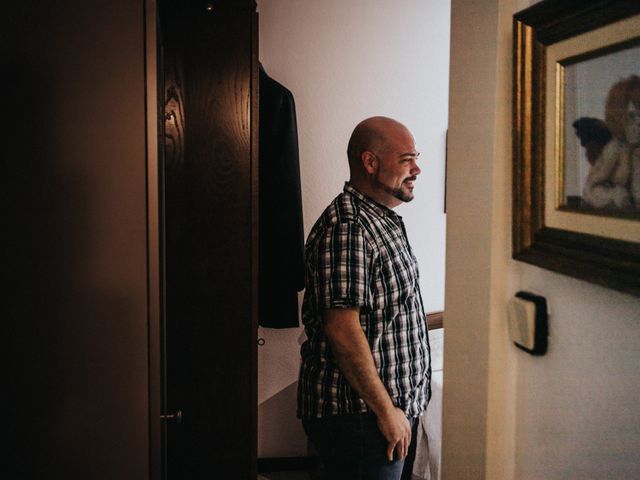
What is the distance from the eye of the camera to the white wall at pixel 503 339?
0.76 metres

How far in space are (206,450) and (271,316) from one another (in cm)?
63

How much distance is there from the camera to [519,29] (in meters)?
0.88

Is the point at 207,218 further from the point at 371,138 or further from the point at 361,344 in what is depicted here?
the point at 361,344

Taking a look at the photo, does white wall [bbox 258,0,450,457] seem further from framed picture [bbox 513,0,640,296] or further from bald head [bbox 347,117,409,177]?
framed picture [bbox 513,0,640,296]

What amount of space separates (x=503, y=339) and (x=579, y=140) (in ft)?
1.15

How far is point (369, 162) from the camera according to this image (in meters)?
1.98

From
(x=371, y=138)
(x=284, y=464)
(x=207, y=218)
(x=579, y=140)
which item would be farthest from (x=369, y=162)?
Result: (x=284, y=464)

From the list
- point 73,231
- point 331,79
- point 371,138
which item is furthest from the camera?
point 331,79

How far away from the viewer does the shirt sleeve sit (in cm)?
171

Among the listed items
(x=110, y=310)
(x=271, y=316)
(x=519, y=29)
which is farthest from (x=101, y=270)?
(x=271, y=316)

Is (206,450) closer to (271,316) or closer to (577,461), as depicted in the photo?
(271,316)

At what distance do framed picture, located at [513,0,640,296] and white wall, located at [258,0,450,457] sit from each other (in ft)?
7.25

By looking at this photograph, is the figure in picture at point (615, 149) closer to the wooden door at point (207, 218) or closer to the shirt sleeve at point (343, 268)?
the shirt sleeve at point (343, 268)

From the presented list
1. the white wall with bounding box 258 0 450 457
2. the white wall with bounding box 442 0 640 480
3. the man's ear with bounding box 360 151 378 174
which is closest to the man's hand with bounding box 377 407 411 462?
the white wall with bounding box 442 0 640 480
